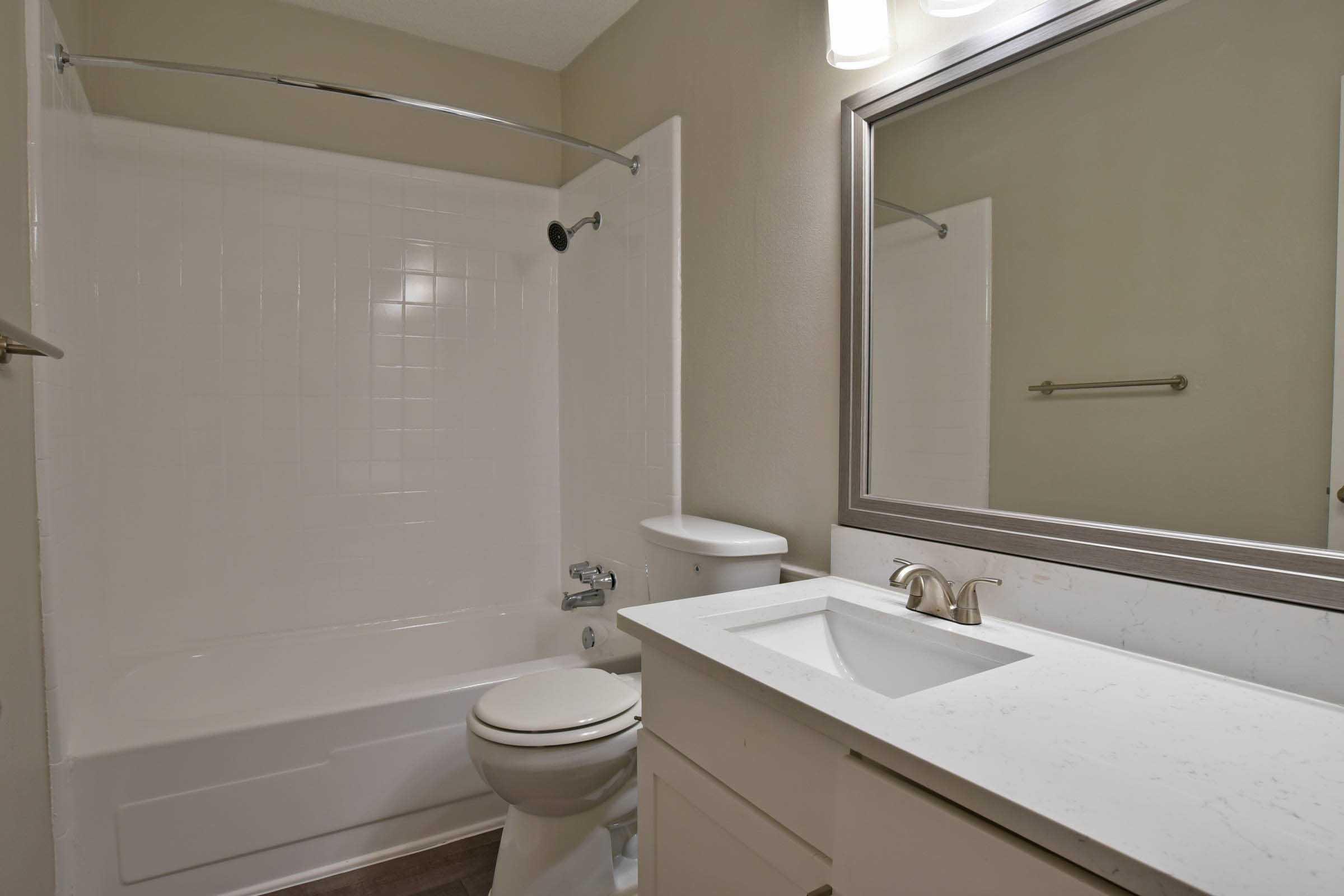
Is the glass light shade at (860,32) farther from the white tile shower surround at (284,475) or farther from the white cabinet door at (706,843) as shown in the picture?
the white cabinet door at (706,843)

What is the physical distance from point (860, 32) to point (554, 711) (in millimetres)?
1499

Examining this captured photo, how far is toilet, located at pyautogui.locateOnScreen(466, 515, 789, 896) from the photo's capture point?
58.3 inches

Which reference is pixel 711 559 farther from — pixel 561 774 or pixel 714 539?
pixel 561 774

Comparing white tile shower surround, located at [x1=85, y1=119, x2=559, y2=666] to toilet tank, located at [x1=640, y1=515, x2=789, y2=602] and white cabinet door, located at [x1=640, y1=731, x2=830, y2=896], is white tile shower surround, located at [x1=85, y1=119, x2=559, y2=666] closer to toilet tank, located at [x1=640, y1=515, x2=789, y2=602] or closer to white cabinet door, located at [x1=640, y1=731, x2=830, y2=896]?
toilet tank, located at [x1=640, y1=515, x2=789, y2=602]

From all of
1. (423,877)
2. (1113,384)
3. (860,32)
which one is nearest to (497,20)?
(860,32)

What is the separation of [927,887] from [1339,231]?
0.86 m

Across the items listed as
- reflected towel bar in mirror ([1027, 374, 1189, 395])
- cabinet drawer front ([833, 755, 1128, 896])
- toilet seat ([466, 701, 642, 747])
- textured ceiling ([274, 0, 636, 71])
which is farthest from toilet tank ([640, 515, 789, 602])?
textured ceiling ([274, 0, 636, 71])

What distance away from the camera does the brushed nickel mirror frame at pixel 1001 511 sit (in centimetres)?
88

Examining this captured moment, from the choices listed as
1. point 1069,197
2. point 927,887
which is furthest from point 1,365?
point 1069,197

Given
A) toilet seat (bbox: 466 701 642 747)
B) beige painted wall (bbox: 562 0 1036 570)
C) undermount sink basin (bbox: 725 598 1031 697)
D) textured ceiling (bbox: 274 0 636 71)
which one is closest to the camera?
undermount sink basin (bbox: 725 598 1031 697)

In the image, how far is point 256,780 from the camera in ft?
5.65

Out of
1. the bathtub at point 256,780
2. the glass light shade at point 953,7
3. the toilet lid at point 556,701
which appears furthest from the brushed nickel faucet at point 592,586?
the glass light shade at point 953,7

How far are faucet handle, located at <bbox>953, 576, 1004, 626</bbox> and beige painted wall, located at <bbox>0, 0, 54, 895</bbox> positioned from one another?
1.48 m

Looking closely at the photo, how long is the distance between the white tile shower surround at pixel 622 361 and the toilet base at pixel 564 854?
24.1 inches
